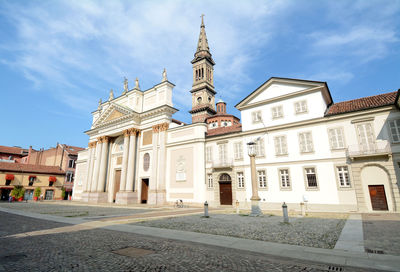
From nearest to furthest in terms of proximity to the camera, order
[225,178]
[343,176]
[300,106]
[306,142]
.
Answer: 1. [343,176]
2. [306,142]
3. [300,106]
4. [225,178]

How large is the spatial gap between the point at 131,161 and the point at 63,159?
31582 mm

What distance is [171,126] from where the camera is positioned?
32.9 metres

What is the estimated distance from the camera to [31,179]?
→ 4625 cm

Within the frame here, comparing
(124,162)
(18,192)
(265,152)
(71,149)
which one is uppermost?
(71,149)

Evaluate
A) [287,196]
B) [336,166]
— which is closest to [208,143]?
[287,196]

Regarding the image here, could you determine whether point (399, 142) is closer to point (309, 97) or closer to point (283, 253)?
point (309, 97)

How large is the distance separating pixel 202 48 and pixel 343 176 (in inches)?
2363

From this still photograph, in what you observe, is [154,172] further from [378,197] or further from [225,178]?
[378,197]

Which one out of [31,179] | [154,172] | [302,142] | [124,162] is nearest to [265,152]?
[302,142]

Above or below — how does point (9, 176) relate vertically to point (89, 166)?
below

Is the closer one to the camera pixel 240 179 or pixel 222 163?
pixel 240 179

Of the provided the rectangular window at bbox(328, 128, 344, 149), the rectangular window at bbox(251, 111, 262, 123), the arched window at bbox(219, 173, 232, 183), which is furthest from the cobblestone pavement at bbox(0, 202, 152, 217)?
the rectangular window at bbox(328, 128, 344, 149)

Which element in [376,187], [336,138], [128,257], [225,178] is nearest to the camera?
[128,257]

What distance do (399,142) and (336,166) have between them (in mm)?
4840
